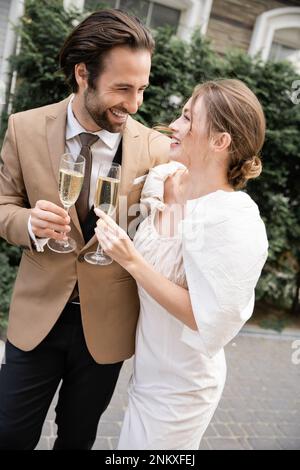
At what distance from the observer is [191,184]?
6.62ft

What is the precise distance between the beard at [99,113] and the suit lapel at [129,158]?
0.08 meters

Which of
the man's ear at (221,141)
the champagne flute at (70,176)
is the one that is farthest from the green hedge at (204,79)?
the man's ear at (221,141)

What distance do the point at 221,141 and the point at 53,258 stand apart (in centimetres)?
89

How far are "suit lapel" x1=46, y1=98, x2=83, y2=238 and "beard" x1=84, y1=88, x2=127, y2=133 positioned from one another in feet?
0.41

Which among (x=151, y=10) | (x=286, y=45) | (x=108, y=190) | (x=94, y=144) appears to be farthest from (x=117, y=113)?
(x=286, y=45)

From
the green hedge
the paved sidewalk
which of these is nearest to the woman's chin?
the paved sidewalk

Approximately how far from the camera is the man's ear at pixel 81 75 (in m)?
2.06

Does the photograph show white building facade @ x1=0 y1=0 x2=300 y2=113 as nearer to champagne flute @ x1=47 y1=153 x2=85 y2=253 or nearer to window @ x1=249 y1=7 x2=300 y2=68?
window @ x1=249 y1=7 x2=300 y2=68

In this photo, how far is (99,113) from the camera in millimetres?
1990

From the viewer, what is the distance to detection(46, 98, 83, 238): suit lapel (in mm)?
1954

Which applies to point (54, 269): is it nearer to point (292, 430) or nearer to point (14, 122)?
Answer: point (14, 122)

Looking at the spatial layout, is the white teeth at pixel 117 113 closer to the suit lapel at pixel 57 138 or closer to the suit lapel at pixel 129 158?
the suit lapel at pixel 129 158

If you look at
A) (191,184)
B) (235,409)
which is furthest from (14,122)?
(235,409)

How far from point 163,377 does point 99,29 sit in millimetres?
1538
